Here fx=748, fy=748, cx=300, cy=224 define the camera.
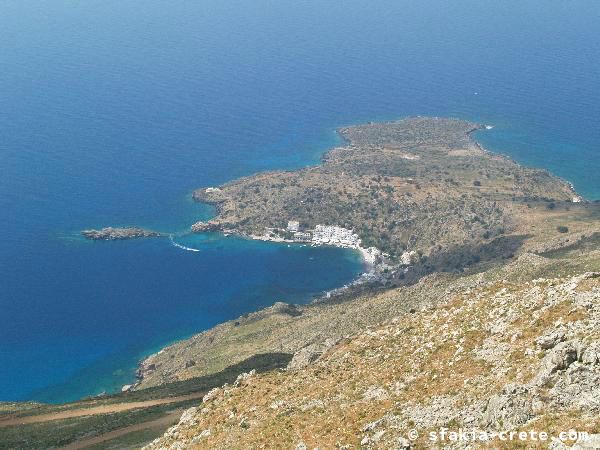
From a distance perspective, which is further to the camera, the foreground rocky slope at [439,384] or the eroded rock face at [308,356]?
the eroded rock face at [308,356]

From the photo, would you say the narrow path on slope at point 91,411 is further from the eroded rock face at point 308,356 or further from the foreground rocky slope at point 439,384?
the foreground rocky slope at point 439,384

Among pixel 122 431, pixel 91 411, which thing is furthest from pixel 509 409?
pixel 91 411

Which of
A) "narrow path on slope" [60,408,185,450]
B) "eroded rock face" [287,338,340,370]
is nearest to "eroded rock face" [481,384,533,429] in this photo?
"eroded rock face" [287,338,340,370]

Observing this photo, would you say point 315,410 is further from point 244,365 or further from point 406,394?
point 244,365

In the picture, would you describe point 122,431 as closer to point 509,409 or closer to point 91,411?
point 91,411

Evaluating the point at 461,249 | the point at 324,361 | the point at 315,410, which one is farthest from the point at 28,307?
the point at 315,410

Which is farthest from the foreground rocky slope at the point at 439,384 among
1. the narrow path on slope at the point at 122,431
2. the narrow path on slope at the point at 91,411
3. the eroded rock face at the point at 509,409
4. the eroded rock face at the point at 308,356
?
the narrow path on slope at the point at 91,411

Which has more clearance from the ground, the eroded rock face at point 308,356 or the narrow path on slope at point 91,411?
the narrow path on slope at point 91,411

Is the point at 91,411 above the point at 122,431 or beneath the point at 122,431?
above
